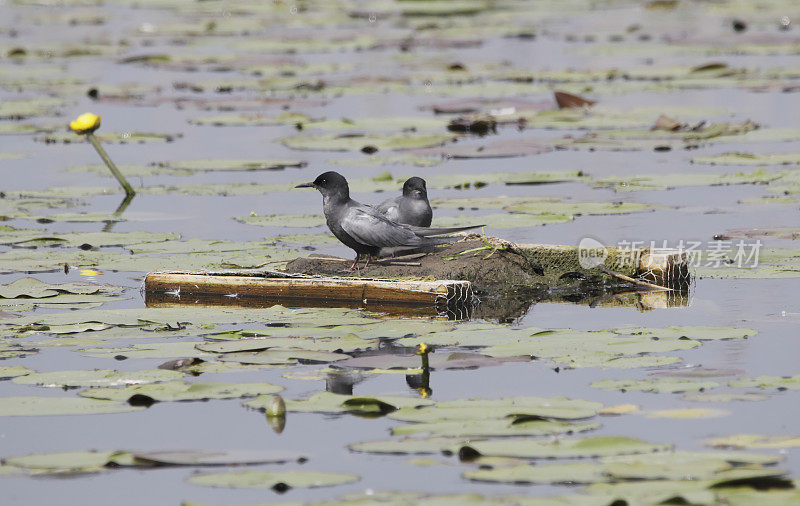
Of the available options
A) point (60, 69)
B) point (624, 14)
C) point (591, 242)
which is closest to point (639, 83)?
point (60, 69)

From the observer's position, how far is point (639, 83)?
15.9 m

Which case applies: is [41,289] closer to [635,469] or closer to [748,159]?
[635,469]

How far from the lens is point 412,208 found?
302 inches

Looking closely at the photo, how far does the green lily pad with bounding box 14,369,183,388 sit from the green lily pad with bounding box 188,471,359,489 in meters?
1.18

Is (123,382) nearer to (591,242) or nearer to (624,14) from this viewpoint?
(591,242)

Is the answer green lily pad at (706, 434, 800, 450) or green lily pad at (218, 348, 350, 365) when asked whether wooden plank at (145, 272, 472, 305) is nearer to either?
green lily pad at (218, 348, 350, 365)

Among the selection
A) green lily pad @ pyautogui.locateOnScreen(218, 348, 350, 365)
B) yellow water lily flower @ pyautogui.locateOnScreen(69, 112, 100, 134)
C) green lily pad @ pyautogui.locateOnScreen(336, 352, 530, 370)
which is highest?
yellow water lily flower @ pyautogui.locateOnScreen(69, 112, 100, 134)

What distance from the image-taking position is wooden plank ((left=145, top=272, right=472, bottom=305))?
703 centimetres

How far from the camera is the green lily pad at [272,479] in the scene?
14.1 feet

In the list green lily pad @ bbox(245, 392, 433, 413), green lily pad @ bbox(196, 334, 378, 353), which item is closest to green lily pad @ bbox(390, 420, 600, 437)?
green lily pad @ bbox(245, 392, 433, 413)

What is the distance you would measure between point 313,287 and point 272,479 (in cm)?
289

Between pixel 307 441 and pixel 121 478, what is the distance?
67 cm

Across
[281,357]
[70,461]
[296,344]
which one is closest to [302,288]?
[296,344]

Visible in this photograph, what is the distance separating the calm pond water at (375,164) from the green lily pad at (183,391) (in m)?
0.07
